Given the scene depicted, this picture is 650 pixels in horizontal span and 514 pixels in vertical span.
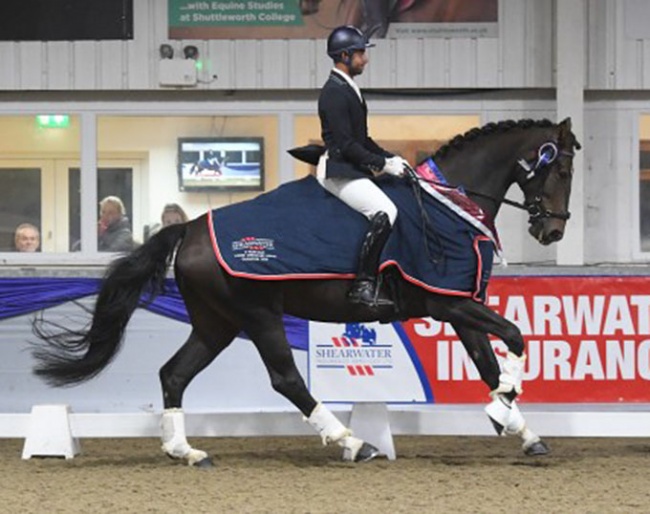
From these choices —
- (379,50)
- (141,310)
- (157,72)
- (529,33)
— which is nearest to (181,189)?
(157,72)

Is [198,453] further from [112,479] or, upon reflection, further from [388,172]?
[388,172]

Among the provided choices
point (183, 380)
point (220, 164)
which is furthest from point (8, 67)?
point (183, 380)

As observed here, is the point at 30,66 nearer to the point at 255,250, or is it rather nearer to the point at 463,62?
the point at 463,62

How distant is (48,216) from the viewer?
49.4 feet

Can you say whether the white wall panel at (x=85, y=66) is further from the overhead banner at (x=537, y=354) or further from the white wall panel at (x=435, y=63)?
the overhead banner at (x=537, y=354)

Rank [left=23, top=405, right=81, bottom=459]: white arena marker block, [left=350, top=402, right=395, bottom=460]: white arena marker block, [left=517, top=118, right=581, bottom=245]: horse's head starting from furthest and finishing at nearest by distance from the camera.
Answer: [left=23, top=405, right=81, bottom=459]: white arena marker block, [left=350, top=402, right=395, bottom=460]: white arena marker block, [left=517, top=118, right=581, bottom=245]: horse's head

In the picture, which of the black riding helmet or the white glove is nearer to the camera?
the white glove

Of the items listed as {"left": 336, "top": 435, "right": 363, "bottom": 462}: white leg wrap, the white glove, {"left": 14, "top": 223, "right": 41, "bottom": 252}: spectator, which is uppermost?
the white glove

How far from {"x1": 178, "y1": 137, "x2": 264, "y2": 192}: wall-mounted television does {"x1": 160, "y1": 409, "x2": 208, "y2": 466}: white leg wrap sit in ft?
20.5

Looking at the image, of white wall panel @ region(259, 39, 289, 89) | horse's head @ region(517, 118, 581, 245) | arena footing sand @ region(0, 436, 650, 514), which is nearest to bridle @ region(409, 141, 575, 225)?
horse's head @ region(517, 118, 581, 245)

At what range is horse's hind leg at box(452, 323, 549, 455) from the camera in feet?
28.1

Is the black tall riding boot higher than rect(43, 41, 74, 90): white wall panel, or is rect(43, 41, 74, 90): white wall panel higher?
rect(43, 41, 74, 90): white wall panel

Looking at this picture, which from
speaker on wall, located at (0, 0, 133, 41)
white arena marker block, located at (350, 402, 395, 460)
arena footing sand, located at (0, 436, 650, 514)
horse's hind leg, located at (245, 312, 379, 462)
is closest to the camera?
arena footing sand, located at (0, 436, 650, 514)

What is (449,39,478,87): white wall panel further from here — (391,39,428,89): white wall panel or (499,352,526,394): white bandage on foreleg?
(499,352,526,394): white bandage on foreleg
